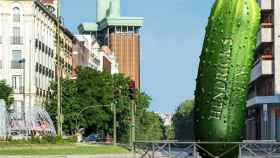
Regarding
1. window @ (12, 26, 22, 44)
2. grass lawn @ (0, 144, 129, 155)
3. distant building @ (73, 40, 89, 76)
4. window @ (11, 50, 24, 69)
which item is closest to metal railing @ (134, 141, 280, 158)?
grass lawn @ (0, 144, 129, 155)

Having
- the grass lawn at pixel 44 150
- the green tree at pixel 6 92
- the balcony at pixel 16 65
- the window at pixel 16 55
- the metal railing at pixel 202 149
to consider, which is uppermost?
the window at pixel 16 55

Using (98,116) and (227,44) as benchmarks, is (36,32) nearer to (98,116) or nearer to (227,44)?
(98,116)

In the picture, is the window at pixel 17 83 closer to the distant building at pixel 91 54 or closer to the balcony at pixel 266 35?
the distant building at pixel 91 54

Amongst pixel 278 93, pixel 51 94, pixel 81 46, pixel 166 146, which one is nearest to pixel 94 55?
pixel 81 46

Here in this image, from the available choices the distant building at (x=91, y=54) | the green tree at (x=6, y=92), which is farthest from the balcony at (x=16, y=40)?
the distant building at (x=91, y=54)

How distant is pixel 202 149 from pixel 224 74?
6.09ft

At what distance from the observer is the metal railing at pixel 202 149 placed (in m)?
17.8

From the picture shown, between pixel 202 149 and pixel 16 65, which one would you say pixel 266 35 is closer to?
pixel 16 65

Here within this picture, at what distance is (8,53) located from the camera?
102 m

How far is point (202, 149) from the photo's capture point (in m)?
17.9

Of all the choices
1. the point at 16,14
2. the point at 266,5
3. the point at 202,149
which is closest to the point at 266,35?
the point at 266,5

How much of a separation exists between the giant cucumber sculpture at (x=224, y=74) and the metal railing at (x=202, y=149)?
13 cm

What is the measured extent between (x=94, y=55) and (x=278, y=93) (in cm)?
10594

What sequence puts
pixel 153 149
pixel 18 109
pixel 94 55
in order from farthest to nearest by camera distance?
1. pixel 94 55
2. pixel 18 109
3. pixel 153 149
